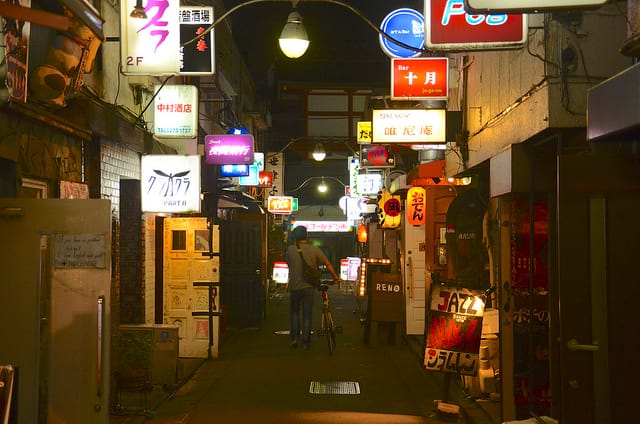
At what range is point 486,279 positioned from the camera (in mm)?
12781

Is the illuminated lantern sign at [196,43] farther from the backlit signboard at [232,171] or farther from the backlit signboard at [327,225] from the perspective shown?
the backlit signboard at [327,225]

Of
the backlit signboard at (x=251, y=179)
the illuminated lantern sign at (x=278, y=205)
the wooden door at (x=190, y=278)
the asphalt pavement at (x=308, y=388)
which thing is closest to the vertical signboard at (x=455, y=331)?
the asphalt pavement at (x=308, y=388)

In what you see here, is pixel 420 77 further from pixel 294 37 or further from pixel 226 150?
pixel 226 150

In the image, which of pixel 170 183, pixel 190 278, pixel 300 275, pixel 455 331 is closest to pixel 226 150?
pixel 300 275

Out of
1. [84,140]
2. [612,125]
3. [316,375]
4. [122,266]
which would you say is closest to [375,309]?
[316,375]

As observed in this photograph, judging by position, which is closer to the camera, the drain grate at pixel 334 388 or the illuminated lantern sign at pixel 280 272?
the drain grate at pixel 334 388

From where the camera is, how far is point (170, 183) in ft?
45.1

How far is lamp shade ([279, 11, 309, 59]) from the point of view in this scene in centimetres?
1184

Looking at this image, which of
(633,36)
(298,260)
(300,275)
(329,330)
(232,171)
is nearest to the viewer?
(633,36)

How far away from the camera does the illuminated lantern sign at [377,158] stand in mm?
22352

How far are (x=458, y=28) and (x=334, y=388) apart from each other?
599 cm

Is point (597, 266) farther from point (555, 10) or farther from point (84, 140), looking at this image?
point (84, 140)

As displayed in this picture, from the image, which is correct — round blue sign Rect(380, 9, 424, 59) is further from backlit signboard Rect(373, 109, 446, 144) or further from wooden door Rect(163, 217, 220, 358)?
wooden door Rect(163, 217, 220, 358)

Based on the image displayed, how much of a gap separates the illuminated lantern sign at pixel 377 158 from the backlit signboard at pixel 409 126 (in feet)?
A: 25.6
